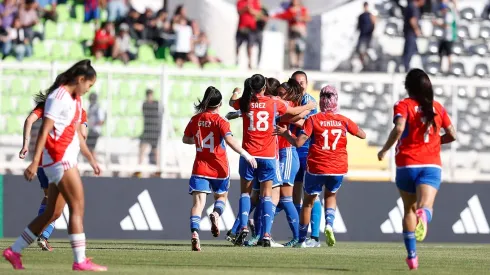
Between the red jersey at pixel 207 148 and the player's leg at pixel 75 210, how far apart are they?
14.7 ft

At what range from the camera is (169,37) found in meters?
28.3

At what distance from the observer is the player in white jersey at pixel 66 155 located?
12.1 m

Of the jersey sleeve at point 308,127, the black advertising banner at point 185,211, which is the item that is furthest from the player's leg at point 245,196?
the black advertising banner at point 185,211

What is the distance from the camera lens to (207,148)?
16.6m

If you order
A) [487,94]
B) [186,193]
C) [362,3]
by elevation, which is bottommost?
[186,193]

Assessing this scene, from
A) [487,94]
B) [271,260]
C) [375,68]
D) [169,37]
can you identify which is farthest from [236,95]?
[375,68]

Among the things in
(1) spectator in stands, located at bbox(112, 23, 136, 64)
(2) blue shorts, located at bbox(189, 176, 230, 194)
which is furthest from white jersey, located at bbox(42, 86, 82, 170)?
(1) spectator in stands, located at bbox(112, 23, 136, 64)

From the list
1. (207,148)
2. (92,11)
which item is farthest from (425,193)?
(92,11)

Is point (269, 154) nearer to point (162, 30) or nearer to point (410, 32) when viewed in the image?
point (162, 30)

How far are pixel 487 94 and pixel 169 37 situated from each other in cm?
761

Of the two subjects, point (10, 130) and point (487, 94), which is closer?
point (10, 130)

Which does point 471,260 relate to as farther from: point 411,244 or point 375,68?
point 375,68

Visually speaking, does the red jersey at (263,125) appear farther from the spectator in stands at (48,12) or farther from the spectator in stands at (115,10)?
the spectator in stands at (48,12)

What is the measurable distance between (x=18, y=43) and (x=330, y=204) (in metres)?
11.6
